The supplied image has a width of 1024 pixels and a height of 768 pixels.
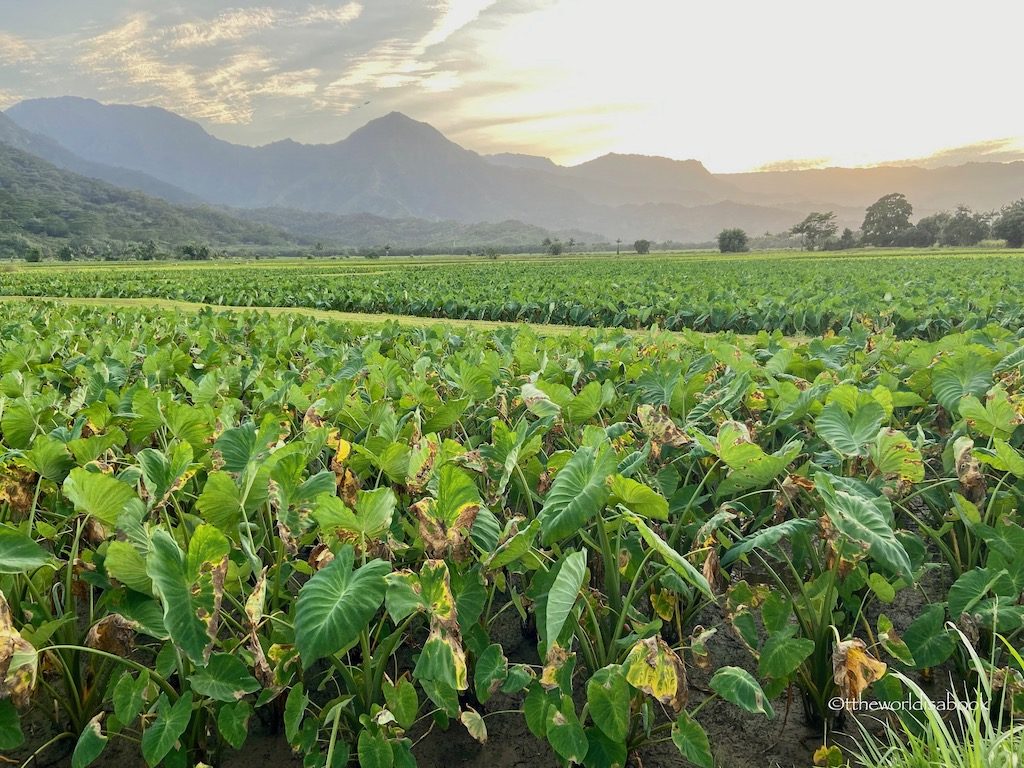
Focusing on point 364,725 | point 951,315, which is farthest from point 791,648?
point 951,315

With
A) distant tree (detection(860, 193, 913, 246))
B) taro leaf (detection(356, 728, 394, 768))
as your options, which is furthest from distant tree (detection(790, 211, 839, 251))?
taro leaf (detection(356, 728, 394, 768))

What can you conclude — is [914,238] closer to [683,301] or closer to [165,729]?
[683,301]

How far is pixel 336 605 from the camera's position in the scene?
4.48 ft

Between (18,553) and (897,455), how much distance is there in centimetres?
243

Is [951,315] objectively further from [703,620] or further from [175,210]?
[175,210]

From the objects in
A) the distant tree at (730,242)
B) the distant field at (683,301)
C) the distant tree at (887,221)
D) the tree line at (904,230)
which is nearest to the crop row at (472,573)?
the distant field at (683,301)

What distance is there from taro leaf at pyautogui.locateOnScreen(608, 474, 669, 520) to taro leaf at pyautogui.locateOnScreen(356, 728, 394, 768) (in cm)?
86

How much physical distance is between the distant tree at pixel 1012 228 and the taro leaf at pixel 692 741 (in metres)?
80.2

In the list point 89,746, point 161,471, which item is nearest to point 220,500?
point 161,471

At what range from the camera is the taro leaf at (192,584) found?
1.37 metres

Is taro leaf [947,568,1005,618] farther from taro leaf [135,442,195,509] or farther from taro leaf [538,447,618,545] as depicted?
taro leaf [135,442,195,509]

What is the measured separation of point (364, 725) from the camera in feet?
5.34

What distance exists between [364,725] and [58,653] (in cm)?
93

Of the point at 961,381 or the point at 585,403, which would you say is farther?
the point at 961,381
